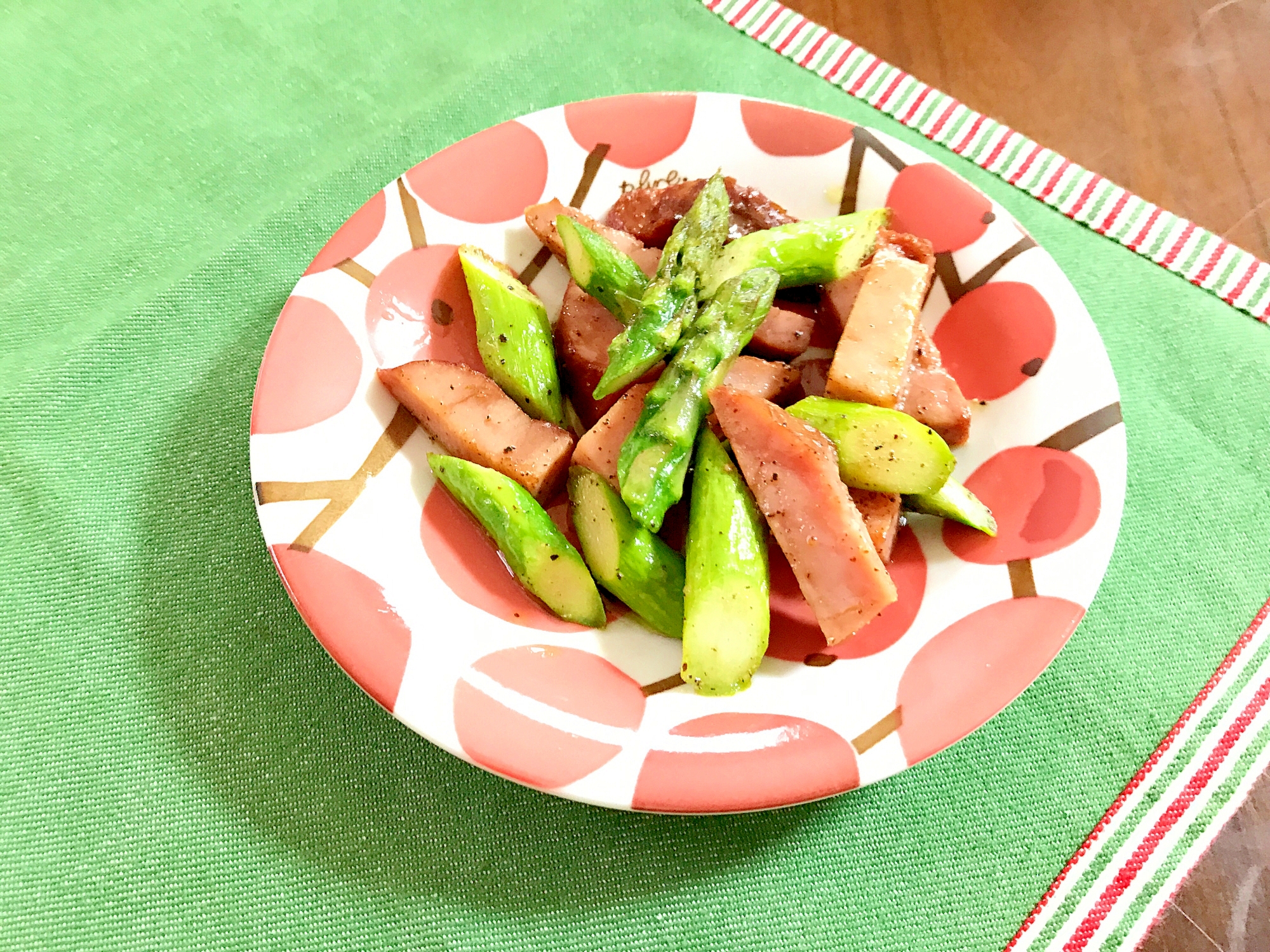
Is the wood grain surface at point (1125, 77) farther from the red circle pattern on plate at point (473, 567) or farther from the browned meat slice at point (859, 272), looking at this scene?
the red circle pattern on plate at point (473, 567)

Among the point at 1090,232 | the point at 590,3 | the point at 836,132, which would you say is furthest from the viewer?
the point at 590,3

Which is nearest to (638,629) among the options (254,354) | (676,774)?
(676,774)

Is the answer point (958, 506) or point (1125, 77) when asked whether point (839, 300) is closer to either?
point (958, 506)

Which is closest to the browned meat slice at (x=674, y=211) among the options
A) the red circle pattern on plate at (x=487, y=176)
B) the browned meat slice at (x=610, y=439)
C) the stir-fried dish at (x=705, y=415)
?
the stir-fried dish at (x=705, y=415)

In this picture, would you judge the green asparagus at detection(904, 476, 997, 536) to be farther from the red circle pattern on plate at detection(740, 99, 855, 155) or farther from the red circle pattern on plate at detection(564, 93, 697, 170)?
the red circle pattern on plate at detection(564, 93, 697, 170)

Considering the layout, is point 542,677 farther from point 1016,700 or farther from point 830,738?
point 1016,700

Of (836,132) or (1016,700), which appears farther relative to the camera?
(836,132)

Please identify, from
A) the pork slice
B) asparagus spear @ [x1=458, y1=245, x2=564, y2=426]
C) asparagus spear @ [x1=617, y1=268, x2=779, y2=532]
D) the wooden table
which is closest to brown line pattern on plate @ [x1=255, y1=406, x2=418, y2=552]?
asparagus spear @ [x1=458, y1=245, x2=564, y2=426]
